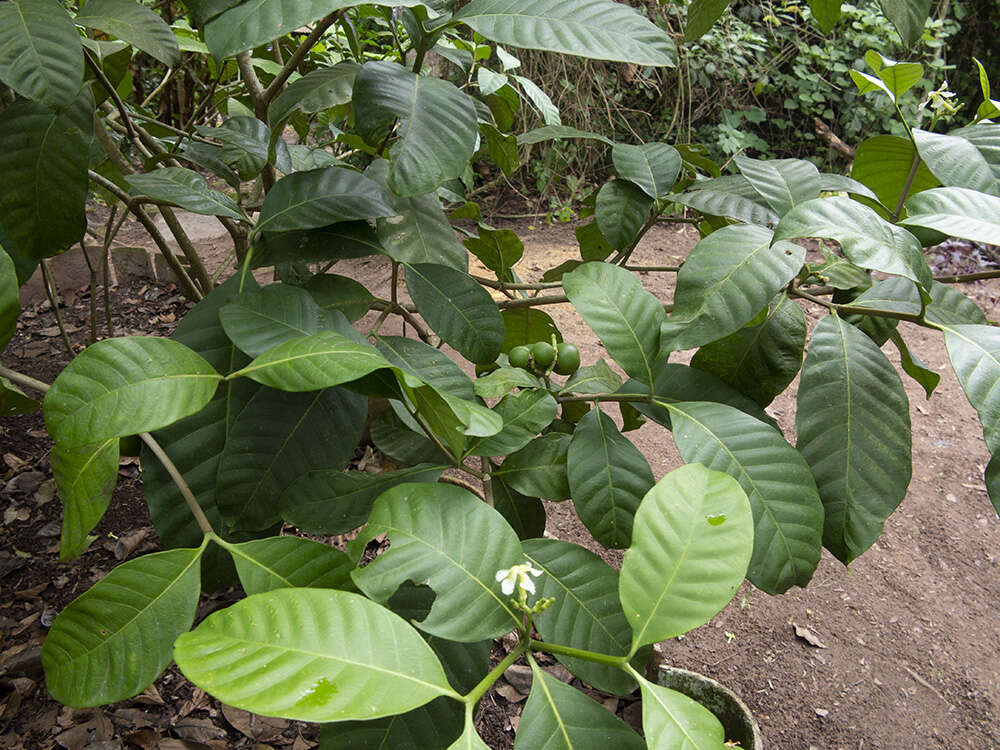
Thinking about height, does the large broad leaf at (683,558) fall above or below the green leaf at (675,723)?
above

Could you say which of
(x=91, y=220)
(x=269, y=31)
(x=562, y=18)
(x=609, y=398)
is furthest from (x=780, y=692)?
(x=91, y=220)

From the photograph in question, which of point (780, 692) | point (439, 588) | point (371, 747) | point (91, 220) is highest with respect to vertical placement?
point (439, 588)

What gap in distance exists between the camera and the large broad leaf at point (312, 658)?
440 millimetres

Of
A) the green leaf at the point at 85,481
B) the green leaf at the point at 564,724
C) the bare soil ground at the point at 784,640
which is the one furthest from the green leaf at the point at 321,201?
the bare soil ground at the point at 784,640

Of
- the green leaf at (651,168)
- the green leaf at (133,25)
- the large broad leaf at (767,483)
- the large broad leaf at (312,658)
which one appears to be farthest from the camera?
the green leaf at (651,168)

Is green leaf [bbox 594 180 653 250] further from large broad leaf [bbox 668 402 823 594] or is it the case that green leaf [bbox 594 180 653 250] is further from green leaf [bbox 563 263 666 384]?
large broad leaf [bbox 668 402 823 594]

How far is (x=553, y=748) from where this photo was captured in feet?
1.73

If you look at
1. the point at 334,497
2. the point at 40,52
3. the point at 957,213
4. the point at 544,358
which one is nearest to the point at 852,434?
the point at 957,213

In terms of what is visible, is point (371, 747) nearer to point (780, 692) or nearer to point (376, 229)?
point (376, 229)

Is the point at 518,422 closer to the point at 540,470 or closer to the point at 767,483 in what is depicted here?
the point at 540,470

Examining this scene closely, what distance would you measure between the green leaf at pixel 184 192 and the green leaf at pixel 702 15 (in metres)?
0.64

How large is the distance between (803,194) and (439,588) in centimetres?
62

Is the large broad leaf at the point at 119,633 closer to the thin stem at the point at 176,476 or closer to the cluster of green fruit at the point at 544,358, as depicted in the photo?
the thin stem at the point at 176,476

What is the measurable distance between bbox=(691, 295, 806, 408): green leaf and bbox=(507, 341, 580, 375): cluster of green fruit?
0.15 m
